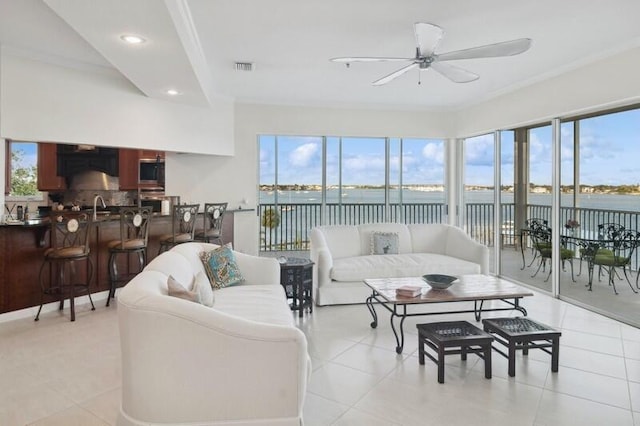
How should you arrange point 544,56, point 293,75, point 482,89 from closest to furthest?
point 544,56 < point 293,75 < point 482,89

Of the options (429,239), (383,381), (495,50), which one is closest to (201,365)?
(383,381)

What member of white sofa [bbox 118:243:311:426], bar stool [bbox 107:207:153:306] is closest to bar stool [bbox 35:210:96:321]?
bar stool [bbox 107:207:153:306]

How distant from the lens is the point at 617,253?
464 centimetres

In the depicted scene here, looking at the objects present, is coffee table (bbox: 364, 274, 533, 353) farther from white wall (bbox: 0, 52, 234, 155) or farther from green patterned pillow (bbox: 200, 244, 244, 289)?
white wall (bbox: 0, 52, 234, 155)

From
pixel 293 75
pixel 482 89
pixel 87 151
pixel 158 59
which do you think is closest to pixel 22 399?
pixel 158 59

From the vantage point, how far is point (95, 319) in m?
4.41

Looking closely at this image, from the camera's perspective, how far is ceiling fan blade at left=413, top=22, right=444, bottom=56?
3.25m

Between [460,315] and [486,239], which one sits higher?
[486,239]

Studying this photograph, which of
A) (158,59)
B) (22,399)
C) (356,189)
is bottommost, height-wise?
(22,399)

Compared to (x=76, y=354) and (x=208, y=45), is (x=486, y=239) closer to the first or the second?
(x=208, y=45)

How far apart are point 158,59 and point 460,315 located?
4092mm

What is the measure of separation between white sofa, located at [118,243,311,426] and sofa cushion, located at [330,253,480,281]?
2.79 metres

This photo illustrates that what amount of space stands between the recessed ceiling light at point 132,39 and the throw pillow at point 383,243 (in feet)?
11.8

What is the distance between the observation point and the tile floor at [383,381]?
8.24ft
